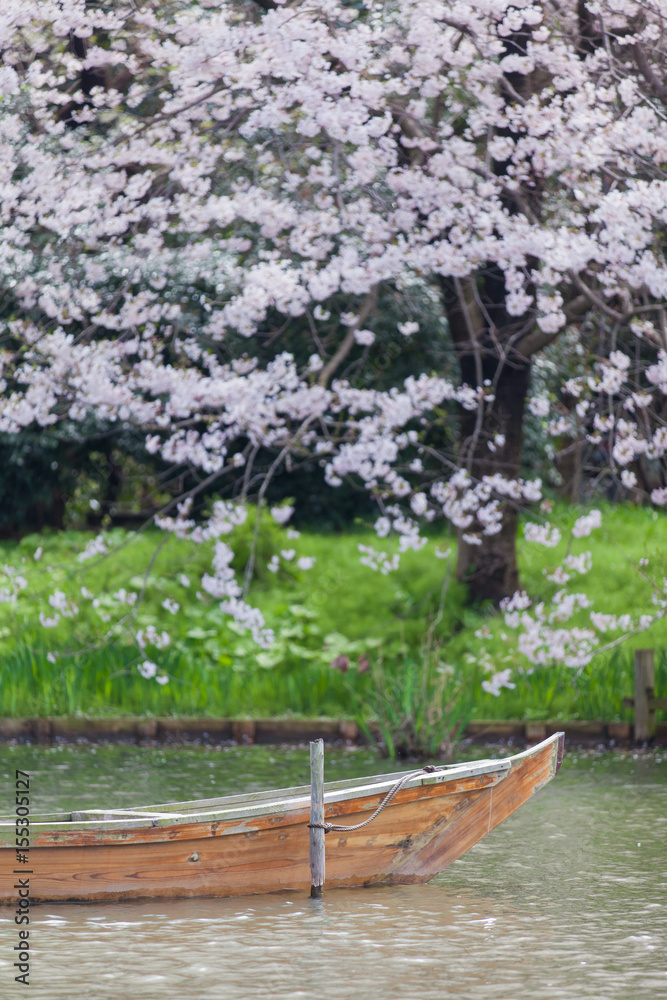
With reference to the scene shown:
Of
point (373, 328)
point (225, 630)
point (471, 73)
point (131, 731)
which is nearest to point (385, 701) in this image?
point (131, 731)

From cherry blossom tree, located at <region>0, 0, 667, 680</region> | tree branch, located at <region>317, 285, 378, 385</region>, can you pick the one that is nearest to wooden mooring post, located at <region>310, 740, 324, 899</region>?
cherry blossom tree, located at <region>0, 0, 667, 680</region>

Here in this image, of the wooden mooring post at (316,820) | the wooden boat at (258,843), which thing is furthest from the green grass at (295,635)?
the wooden mooring post at (316,820)

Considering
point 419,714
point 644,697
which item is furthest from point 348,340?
point 644,697

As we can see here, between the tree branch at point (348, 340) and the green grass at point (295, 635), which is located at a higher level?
the tree branch at point (348, 340)

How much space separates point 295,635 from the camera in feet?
44.9

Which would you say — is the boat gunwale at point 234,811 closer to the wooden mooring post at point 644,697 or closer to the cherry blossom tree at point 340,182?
the cherry blossom tree at point 340,182

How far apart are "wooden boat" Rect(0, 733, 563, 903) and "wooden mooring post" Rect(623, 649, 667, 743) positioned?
13.6 feet

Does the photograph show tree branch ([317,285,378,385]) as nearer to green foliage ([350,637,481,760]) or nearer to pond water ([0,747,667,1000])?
green foliage ([350,637,481,760])

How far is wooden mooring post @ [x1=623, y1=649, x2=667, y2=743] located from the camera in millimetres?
11047

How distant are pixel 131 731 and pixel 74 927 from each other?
16.7ft

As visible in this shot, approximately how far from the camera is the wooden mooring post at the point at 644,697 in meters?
11.0

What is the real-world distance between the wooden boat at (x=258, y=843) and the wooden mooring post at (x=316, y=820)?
94mm

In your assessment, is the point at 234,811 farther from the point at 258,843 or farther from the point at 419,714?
the point at 419,714

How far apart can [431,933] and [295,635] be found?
7.52m
